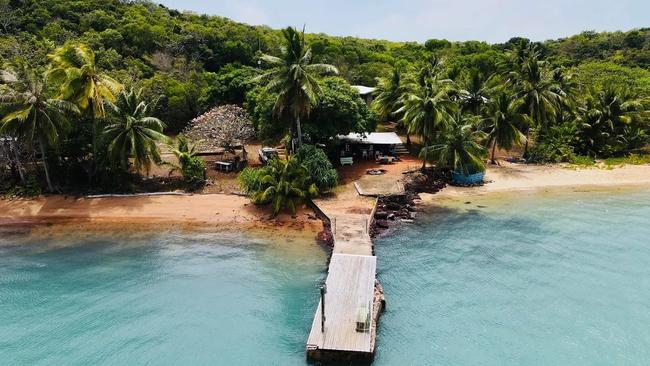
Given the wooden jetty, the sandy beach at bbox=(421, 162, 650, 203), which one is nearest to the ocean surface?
the wooden jetty

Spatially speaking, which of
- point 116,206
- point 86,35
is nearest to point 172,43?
point 86,35

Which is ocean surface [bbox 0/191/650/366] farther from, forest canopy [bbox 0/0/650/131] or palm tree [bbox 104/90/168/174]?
forest canopy [bbox 0/0/650/131]

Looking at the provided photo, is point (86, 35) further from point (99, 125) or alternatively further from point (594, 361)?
point (594, 361)

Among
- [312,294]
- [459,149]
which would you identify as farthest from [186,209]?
[459,149]

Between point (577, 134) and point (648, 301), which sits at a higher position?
point (577, 134)

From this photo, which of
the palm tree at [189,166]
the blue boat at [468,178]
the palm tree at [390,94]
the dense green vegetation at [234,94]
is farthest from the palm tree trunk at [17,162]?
the blue boat at [468,178]

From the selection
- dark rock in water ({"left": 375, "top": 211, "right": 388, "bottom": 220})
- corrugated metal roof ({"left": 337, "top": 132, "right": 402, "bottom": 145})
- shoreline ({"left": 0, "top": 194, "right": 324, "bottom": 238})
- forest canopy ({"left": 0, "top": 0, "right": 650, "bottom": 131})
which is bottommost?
dark rock in water ({"left": 375, "top": 211, "right": 388, "bottom": 220})
